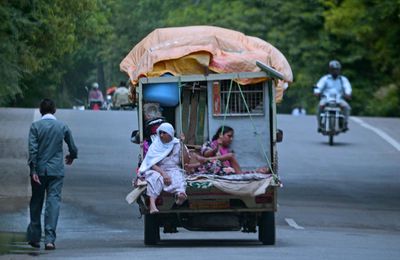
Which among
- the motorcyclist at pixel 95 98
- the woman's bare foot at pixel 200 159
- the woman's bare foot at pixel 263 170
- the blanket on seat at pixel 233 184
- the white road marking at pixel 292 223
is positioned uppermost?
the motorcyclist at pixel 95 98

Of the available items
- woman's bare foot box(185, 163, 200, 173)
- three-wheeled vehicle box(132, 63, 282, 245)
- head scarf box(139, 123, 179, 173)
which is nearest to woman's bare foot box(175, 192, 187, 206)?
three-wheeled vehicle box(132, 63, 282, 245)

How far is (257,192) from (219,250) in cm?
92

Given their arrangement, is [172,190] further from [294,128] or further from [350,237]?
[294,128]

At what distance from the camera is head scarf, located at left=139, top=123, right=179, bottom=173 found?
53.8ft

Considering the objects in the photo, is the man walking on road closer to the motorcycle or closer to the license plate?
the license plate

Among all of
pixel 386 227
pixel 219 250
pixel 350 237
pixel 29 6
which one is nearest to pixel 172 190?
pixel 219 250

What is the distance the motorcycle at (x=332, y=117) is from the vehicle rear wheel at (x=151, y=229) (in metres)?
15.5

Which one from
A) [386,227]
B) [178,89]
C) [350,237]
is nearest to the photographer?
[178,89]

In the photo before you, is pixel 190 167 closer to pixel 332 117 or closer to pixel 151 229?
pixel 151 229

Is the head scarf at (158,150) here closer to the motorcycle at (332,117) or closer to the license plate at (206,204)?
the license plate at (206,204)

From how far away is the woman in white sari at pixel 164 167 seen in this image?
16297 mm

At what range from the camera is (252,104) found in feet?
57.5

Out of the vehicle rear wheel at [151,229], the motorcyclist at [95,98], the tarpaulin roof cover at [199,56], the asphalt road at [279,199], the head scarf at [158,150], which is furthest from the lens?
the motorcyclist at [95,98]

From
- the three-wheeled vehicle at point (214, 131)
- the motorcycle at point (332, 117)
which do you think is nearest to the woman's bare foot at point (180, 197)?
the three-wheeled vehicle at point (214, 131)
